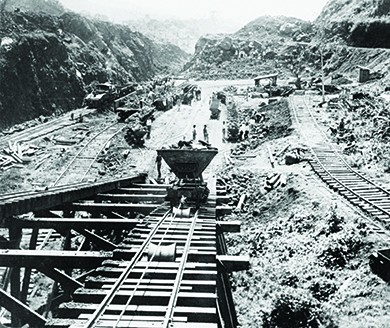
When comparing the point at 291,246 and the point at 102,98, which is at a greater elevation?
the point at 102,98

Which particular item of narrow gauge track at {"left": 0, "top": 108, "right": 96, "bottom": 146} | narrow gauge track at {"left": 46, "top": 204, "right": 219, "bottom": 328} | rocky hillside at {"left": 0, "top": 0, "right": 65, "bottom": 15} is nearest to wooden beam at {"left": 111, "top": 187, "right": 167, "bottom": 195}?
narrow gauge track at {"left": 46, "top": 204, "right": 219, "bottom": 328}

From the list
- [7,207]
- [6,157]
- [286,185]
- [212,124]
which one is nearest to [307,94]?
[212,124]

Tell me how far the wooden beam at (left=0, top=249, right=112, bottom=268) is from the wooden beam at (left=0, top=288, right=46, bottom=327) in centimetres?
52

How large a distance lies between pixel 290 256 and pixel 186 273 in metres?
6.97

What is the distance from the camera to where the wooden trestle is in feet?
14.7

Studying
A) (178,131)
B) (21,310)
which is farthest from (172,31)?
(21,310)

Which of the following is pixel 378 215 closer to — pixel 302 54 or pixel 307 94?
pixel 307 94

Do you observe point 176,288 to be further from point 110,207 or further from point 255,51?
point 255,51

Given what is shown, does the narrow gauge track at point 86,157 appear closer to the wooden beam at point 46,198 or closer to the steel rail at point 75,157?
the steel rail at point 75,157

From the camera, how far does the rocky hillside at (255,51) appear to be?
211 feet

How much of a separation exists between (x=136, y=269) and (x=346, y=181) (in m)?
11.6

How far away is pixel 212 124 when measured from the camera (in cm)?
3116

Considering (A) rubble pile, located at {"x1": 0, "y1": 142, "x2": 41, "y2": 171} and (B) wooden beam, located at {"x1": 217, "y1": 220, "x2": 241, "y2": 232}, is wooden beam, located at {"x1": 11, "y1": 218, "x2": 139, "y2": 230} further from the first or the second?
(A) rubble pile, located at {"x1": 0, "y1": 142, "x2": 41, "y2": 171}

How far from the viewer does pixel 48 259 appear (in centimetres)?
585
